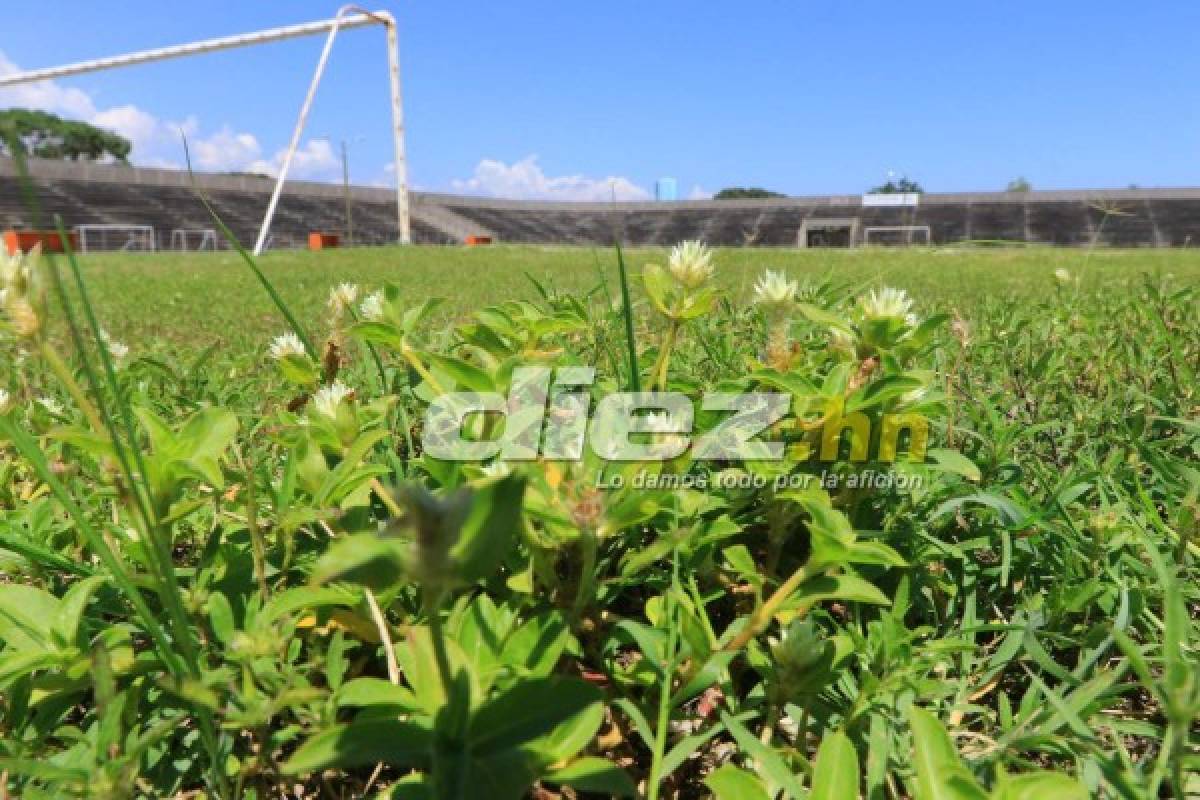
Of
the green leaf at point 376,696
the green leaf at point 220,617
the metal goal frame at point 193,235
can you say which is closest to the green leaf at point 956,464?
the green leaf at point 376,696

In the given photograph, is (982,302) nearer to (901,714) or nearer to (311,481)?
(901,714)

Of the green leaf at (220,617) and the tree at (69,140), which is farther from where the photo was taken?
the tree at (69,140)

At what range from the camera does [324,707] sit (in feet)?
1.66

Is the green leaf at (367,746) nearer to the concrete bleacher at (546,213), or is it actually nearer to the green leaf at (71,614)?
the green leaf at (71,614)

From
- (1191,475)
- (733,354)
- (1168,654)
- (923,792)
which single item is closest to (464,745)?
(923,792)

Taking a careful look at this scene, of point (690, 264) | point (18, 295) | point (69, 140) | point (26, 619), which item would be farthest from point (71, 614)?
point (69, 140)

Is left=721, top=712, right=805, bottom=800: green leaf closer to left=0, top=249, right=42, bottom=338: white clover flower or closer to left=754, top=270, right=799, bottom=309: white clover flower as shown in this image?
left=754, top=270, right=799, bottom=309: white clover flower

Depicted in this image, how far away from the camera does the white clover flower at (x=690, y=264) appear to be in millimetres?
772

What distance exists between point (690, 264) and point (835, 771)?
0.46 m

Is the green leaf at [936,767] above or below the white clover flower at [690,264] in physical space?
below

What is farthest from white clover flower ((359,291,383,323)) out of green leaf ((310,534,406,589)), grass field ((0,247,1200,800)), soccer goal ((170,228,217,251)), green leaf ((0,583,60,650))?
soccer goal ((170,228,217,251))

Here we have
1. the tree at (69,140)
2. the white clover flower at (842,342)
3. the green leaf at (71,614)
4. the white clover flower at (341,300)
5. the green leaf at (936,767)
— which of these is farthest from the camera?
the tree at (69,140)

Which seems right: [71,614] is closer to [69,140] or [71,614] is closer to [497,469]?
[497,469]

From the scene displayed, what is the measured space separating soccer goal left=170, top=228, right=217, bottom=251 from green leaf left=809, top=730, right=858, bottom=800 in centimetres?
2431
